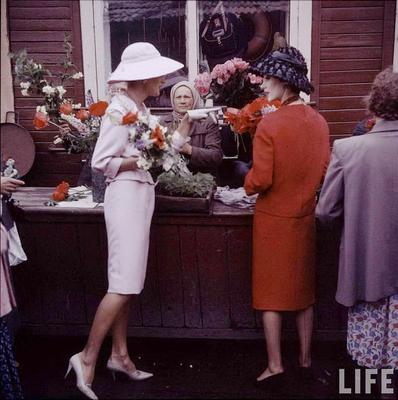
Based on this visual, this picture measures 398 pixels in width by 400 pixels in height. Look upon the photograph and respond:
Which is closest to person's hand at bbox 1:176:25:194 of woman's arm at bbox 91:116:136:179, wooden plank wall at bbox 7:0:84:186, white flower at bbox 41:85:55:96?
woman's arm at bbox 91:116:136:179

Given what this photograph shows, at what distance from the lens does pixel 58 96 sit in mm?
3625

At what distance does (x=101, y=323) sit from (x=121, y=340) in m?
0.30

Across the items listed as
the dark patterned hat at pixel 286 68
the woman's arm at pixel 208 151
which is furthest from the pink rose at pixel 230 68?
the dark patterned hat at pixel 286 68

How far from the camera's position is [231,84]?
4.16 meters

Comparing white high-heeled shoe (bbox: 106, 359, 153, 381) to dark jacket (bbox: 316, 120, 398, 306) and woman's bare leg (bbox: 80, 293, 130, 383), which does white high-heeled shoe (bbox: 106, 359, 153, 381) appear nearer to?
woman's bare leg (bbox: 80, 293, 130, 383)

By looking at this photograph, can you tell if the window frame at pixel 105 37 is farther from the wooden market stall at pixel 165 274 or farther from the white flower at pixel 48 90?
the white flower at pixel 48 90

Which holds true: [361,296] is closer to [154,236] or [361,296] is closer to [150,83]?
[154,236]

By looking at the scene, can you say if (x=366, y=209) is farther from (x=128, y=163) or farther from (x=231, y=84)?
(x=231, y=84)

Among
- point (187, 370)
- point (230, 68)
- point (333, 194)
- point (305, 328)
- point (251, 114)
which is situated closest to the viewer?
point (333, 194)

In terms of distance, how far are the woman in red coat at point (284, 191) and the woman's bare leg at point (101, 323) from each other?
0.71m

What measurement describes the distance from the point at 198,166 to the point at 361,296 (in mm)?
1550

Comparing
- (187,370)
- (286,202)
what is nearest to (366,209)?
(286,202)

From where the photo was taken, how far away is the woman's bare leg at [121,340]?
320 cm

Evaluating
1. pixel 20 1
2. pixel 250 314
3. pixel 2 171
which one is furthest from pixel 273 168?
pixel 20 1
